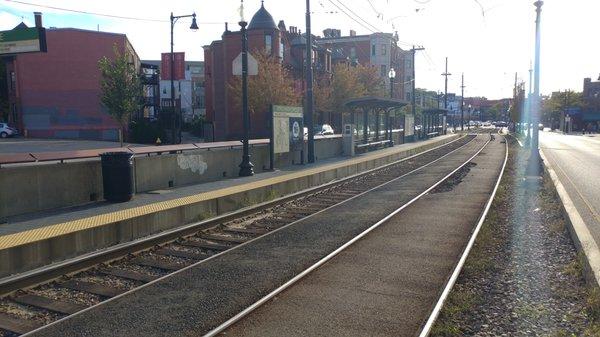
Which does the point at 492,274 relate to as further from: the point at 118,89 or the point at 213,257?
the point at 118,89

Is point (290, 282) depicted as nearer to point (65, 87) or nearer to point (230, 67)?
point (65, 87)

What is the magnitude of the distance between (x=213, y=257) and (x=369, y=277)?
2466 millimetres

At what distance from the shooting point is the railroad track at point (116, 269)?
6094 mm

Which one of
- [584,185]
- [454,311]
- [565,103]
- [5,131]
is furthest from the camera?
[565,103]

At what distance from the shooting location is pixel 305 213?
41.2ft

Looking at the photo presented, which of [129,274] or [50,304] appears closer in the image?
[50,304]

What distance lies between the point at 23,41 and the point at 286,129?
1093 cm

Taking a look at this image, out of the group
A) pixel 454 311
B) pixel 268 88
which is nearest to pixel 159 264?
pixel 454 311

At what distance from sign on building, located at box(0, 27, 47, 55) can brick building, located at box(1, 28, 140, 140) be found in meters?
29.7

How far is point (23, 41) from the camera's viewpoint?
21.6m

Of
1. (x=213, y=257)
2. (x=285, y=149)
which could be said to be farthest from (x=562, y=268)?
(x=285, y=149)

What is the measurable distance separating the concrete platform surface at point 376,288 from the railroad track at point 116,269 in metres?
2.03

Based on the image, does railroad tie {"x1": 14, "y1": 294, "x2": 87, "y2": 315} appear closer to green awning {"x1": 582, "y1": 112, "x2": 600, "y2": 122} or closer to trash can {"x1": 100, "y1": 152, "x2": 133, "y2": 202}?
trash can {"x1": 100, "y1": 152, "x2": 133, "y2": 202}

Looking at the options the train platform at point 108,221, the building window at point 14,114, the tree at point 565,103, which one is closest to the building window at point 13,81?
the building window at point 14,114
